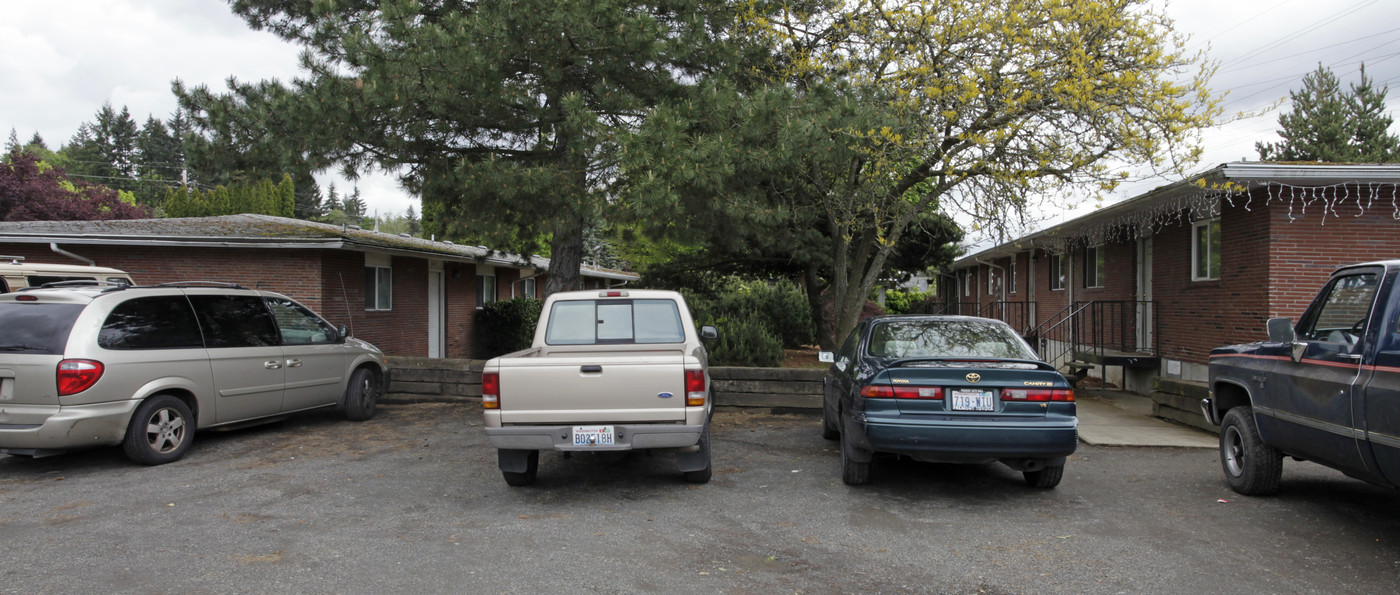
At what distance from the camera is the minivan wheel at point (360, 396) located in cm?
998

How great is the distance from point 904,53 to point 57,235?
1445cm

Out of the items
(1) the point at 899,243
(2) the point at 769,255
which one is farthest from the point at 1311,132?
(2) the point at 769,255

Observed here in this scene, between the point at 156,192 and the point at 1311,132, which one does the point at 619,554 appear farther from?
the point at 156,192

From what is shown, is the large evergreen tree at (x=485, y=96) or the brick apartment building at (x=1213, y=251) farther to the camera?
the brick apartment building at (x=1213, y=251)

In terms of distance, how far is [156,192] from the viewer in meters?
A: 77.6

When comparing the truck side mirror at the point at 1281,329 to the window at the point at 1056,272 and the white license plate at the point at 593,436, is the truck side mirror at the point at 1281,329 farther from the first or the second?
the window at the point at 1056,272

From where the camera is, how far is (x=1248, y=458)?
6.28 metres

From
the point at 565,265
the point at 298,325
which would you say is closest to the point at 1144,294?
the point at 565,265

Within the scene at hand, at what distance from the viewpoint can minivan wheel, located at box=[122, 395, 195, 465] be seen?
23.8ft

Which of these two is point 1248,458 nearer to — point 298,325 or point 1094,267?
point 298,325

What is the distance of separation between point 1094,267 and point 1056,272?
257cm

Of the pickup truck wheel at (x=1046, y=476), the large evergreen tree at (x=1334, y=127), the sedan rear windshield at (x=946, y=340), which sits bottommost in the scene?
the pickup truck wheel at (x=1046, y=476)

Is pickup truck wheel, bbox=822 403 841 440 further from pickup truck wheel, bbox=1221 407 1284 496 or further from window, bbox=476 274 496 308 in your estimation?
window, bbox=476 274 496 308

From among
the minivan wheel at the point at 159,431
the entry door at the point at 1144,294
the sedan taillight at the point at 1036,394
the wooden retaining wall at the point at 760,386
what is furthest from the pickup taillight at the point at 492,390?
the entry door at the point at 1144,294
